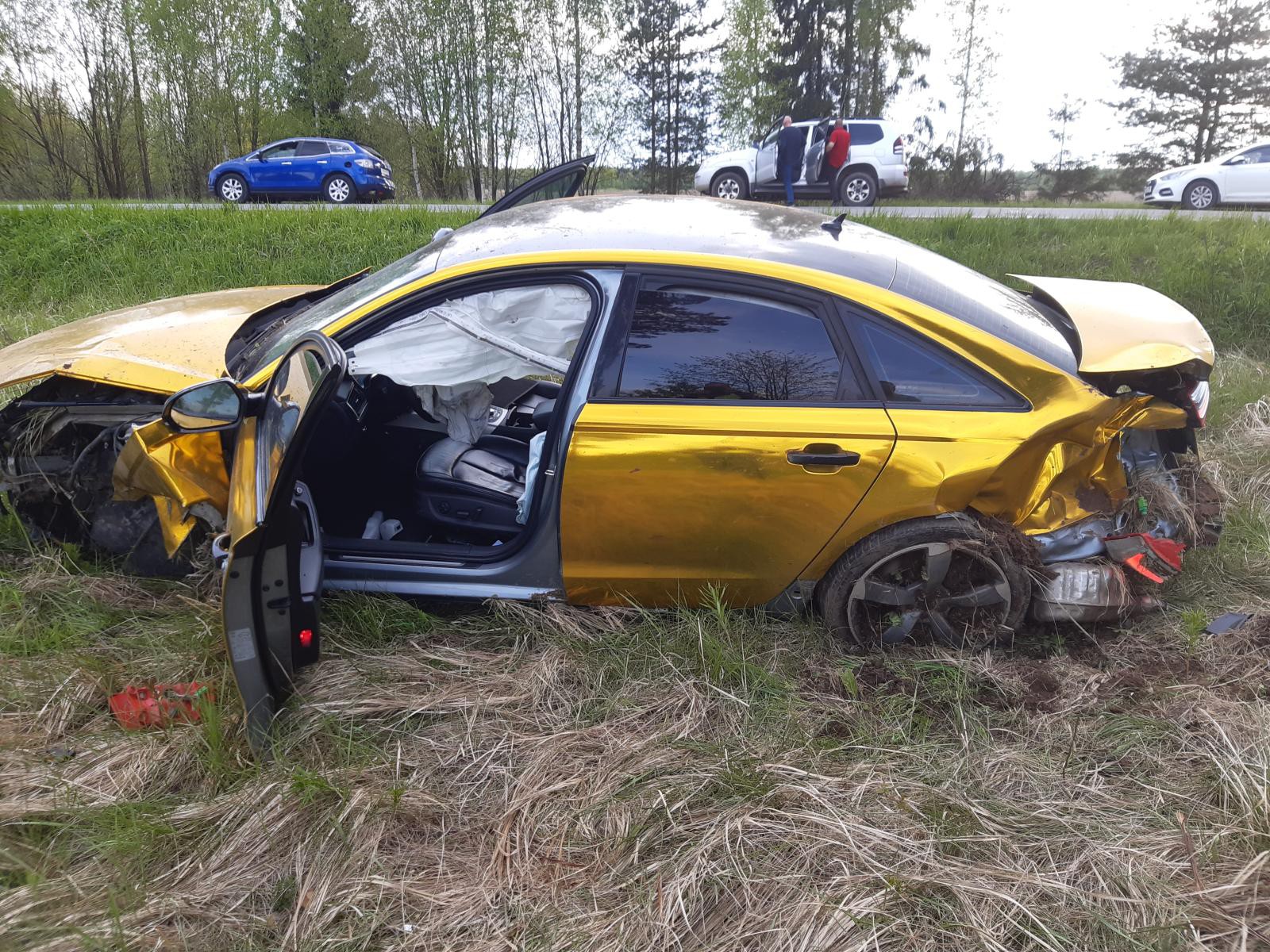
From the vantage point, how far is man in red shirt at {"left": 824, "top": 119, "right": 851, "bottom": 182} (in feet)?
44.7

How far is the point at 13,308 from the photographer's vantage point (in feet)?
28.0

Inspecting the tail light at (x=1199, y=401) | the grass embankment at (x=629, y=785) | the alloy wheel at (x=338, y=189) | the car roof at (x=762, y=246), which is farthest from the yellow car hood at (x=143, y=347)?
the alloy wheel at (x=338, y=189)

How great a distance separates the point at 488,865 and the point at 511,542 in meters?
1.07

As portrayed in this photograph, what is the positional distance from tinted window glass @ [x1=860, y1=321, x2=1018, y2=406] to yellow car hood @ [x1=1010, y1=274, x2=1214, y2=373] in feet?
1.23

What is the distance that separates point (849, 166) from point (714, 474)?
44.6 feet

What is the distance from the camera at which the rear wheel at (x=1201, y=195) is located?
1466cm

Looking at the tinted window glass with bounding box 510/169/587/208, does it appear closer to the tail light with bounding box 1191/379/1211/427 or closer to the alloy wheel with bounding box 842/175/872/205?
the tail light with bounding box 1191/379/1211/427

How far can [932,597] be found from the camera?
112 inches

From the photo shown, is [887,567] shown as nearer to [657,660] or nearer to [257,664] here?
[657,660]

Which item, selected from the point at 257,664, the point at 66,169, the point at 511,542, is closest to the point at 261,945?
the point at 257,664

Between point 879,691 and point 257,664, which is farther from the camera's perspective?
point 879,691

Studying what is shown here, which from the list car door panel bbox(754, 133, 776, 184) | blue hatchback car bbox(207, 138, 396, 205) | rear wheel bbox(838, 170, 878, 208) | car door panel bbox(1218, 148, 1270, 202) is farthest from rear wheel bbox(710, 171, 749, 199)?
car door panel bbox(1218, 148, 1270, 202)

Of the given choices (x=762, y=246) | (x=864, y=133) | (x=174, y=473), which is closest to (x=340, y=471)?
(x=174, y=473)

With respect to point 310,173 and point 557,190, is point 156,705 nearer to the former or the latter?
point 557,190
